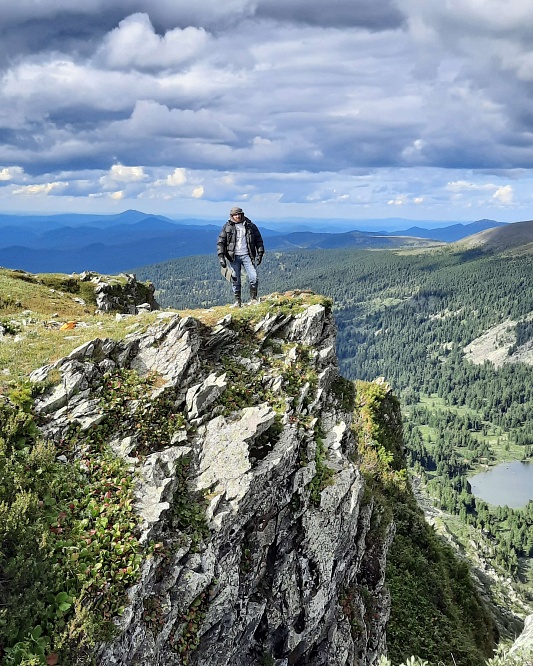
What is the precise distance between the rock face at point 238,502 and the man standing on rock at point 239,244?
3633mm

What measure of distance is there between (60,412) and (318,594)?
42.6 feet

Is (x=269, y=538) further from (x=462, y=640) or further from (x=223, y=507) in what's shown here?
(x=462, y=640)

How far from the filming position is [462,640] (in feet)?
102

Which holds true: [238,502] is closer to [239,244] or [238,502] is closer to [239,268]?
[239,268]

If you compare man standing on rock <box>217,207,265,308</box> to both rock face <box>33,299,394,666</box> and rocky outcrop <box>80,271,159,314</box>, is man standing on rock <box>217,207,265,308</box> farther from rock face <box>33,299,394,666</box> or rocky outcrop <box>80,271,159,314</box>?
rocky outcrop <box>80,271,159,314</box>

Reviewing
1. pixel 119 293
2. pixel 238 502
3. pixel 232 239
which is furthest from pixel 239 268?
pixel 119 293

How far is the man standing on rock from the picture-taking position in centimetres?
2661

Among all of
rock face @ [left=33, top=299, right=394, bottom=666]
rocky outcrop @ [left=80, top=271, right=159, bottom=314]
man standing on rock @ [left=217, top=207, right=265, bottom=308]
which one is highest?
man standing on rock @ [left=217, top=207, right=265, bottom=308]

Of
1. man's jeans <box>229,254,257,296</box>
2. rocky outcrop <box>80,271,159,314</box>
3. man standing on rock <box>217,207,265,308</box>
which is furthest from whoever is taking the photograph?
rocky outcrop <box>80,271,159,314</box>

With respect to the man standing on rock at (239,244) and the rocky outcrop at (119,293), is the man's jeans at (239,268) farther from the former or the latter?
the rocky outcrop at (119,293)

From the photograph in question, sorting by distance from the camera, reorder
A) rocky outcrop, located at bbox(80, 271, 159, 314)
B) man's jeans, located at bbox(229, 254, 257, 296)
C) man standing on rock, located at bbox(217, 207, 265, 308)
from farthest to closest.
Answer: rocky outcrop, located at bbox(80, 271, 159, 314)
man's jeans, located at bbox(229, 254, 257, 296)
man standing on rock, located at bbox(217, 207, 265, 308)

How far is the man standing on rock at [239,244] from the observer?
2661cm

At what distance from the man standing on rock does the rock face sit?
363 cm

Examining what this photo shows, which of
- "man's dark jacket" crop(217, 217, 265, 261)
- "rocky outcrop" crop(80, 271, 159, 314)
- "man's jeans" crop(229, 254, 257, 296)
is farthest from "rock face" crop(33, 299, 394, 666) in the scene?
"rocky outcrop" crop(80, 271, 159, 314)
